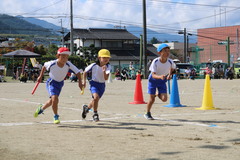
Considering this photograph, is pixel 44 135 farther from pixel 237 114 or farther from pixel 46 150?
A: pixel 237 114

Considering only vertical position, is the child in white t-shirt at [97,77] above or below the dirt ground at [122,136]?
above

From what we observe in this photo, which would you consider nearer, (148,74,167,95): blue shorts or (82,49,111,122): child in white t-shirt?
(82,49,111,122): child in white t-shirt

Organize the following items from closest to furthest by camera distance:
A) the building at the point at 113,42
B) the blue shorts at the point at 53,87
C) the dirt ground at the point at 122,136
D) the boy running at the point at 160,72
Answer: the dirt ground at the point at 122,136, the blue shorts at the point at 53,87, the boy running at the point at 160,72, the building at the point at 113,42

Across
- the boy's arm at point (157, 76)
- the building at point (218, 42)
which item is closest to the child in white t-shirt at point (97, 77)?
the boy's arm at point (157, 76)

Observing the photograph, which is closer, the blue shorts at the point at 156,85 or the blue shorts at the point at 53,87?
the blue shorts at the point at 53,87

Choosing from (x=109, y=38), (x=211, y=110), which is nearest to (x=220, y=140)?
(x=211, y=110)

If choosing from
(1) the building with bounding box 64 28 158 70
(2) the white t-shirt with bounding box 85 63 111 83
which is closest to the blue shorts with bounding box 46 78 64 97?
(2) the white t-shirt with bounding box 85 63 111 83

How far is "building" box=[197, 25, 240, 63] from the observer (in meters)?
79.5

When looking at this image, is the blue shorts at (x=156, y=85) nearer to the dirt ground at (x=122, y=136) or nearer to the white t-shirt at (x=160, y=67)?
the white t-shirt at (x=160, y=67)

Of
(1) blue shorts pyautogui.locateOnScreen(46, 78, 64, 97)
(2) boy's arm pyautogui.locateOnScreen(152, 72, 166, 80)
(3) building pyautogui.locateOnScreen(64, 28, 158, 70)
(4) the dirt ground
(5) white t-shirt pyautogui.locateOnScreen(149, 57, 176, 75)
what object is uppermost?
(3) building pyautogui.locateOnScreen(64, 28, 158, 70)

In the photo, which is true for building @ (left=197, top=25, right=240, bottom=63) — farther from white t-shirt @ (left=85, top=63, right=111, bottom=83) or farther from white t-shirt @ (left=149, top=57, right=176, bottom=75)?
white t-shirt @ (left=85, top=63, right=111, bottom=83)

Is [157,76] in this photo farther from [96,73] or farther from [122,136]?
[122,136]

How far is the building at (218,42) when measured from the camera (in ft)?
261

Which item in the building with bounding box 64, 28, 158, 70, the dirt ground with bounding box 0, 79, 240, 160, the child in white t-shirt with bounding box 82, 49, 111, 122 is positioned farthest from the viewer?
the building with bounding box 64, 28, 158, 70
